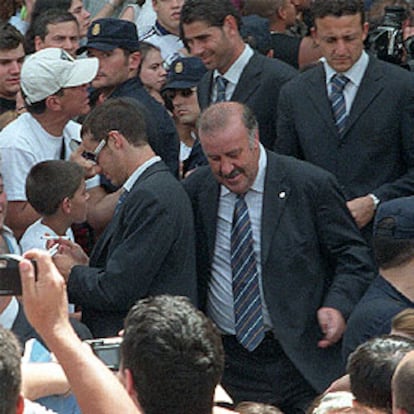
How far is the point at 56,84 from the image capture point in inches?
319

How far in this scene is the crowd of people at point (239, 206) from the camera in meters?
6.23

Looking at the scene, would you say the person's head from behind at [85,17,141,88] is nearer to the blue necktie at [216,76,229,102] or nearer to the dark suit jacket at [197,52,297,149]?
the blue necktie at [216,76,229,102]

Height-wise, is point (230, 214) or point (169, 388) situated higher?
point (169, 388)

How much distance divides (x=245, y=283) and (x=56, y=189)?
120 cm

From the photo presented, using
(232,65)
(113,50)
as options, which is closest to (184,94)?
(113,50)

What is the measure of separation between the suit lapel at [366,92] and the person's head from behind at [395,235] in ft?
4.12

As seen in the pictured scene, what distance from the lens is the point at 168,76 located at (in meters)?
9.48

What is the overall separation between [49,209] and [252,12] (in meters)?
3.45

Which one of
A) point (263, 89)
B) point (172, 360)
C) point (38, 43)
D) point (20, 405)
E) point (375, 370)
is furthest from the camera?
point (38, 43)

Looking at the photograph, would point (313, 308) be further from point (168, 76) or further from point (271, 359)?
point (168, 76)

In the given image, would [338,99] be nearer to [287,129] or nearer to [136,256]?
[287,129]

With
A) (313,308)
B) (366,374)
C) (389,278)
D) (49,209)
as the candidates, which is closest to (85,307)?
(49,209)

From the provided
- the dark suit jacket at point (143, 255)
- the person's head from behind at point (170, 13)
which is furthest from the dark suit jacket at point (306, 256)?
the person's head from behind at point (170, 13)

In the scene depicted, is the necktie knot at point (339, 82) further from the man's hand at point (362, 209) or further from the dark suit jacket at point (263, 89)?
the man's hand at point (362, 209)
